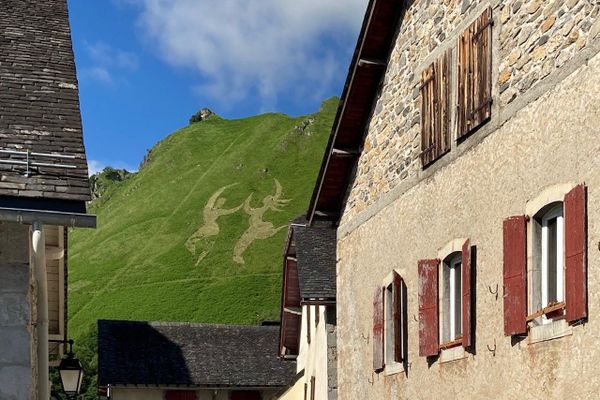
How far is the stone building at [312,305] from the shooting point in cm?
1714

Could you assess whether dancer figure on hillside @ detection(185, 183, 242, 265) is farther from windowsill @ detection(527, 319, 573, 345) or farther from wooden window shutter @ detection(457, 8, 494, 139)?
windowsill @ detection(527, 319, 573, 345)

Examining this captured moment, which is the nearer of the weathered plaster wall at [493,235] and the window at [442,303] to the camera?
the weathered plaster wall at [493,235]

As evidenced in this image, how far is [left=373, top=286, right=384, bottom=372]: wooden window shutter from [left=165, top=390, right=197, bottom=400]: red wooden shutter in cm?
2253

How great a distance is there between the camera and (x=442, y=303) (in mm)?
11148

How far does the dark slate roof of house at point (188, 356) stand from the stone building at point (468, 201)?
1985 cm

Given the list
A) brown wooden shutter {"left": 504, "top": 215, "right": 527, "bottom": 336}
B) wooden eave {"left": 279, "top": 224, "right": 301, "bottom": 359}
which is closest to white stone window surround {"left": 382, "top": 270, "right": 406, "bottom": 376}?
brown wooden shutter {"left": 504, "top": 215, "right": 527, "bottom": 336}

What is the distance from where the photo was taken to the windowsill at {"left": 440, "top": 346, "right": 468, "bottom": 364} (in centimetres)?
1050

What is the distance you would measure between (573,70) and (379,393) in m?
6.52

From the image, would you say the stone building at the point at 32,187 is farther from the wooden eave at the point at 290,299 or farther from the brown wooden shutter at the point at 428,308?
the wooden eave at the point at 290,299

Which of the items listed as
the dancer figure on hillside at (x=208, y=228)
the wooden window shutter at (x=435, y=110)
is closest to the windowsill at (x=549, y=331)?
the wooden window shutter at (x=435, y=110)

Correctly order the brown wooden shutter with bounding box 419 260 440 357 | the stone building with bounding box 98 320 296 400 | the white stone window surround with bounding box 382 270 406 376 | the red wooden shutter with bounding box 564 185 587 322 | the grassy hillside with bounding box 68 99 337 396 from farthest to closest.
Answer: the grassy hillside with bounding box 68 99 337 396, the stone building with bounding box 98 320 296 400, the white stone window surround with bounding box 382 270 406 376, the brown wooden shutter with bounding box 419 260 440 357, the red wooden shutter with bounding box 564 185 587 322

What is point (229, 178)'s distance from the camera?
104125mm

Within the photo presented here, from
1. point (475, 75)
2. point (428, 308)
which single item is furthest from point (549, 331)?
point (475, 75)

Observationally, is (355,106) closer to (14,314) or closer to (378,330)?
(378,330)
